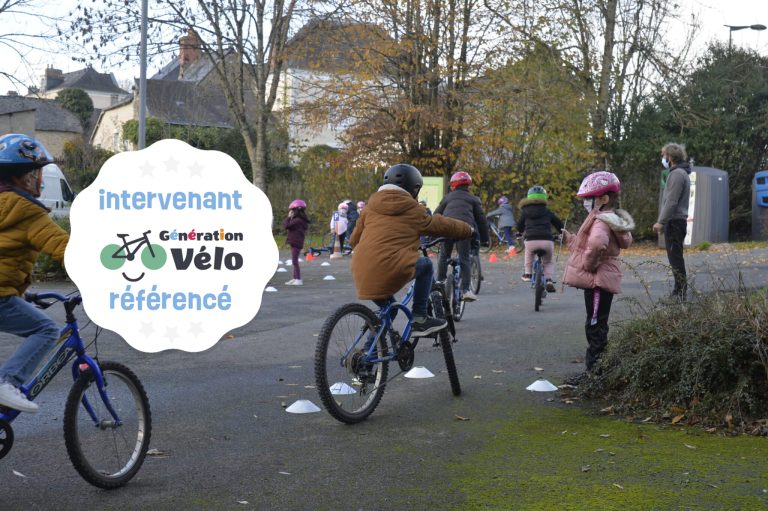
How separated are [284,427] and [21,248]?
226cm

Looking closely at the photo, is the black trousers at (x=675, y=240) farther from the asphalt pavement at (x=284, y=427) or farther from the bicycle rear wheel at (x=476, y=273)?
the bicycle rear wheel at (x=476, y=273)

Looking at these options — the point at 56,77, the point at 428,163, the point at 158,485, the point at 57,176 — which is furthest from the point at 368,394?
the point at 56,77

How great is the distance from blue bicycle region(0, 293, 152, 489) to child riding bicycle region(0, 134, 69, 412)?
0.26ft

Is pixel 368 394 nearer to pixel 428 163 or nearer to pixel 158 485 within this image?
pixel 158 485

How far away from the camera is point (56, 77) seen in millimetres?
102500

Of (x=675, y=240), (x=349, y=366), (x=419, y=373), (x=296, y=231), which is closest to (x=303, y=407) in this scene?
(x=349, y=366)

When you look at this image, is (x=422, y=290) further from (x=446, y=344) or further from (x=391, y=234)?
(x=391, y=234)

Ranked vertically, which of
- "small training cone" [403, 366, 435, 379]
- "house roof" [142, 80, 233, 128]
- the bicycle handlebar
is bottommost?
"small training cone" [403, 366, 435, 379]

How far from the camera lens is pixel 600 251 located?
7.16 meters

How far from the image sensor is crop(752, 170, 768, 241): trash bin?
2745cm

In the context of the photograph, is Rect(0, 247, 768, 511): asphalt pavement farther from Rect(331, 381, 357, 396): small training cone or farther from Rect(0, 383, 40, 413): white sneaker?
Rect(0, 383, 40, 413): white sneaker

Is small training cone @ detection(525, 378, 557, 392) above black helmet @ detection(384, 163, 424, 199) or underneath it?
underneath

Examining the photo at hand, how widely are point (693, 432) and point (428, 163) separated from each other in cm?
2304

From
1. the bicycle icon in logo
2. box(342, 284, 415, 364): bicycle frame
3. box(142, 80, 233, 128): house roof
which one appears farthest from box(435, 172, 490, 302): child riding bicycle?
box(142, 80, 233, 128): house roof
